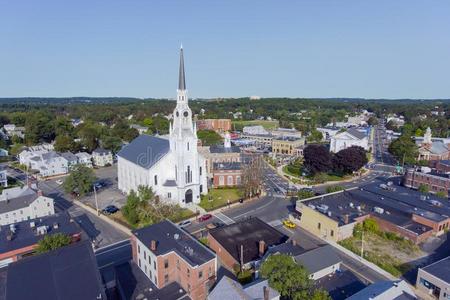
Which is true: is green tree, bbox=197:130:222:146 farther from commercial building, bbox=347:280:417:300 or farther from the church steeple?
commercial building, bbox=347:280:417:300

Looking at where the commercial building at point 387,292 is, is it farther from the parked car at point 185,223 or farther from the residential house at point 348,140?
the residential house at point 348,140

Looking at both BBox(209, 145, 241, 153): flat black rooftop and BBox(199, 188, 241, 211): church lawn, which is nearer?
BBox(199, 188, 241, 211): church lawn

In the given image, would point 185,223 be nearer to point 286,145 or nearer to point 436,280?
point 436,280

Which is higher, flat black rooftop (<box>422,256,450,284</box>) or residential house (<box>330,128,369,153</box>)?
residential house (<box>330,128,369,153</box>)

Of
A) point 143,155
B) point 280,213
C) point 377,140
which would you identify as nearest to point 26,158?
point 143,155

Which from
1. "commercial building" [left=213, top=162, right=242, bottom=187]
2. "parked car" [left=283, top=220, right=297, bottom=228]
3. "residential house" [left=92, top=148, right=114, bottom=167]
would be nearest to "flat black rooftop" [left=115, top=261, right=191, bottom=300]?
"parked car" [left=283, top=220, right=297, bottom=228]

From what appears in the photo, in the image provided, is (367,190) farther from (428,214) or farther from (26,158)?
(26,158)
